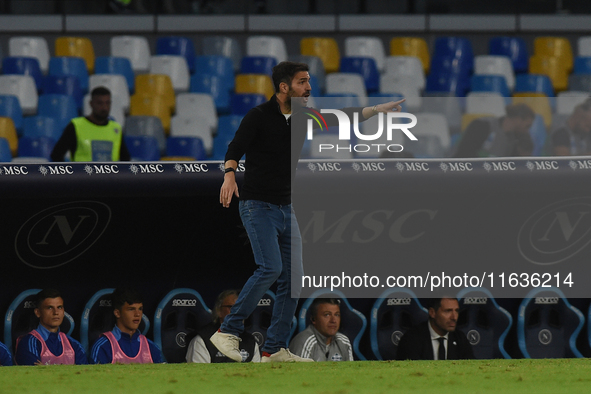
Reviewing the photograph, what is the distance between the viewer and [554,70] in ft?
32.9

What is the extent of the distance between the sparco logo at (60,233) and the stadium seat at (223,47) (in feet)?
17.3

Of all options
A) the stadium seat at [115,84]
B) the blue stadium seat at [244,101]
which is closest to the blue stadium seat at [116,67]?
the stadium seat at [115,84]

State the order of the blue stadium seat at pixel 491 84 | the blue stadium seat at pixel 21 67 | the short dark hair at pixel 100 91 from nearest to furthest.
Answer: the short dark hair at pixel 100 91 → the blue stadium seat at pixel 491 84 → the blue stadium seat at pixel 21 67

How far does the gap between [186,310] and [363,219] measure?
48.6 inches

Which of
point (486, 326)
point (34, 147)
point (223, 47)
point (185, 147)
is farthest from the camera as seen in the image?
point (223, 47)

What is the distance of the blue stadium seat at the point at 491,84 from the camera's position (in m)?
9.38

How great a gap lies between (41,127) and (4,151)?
888 millimetres

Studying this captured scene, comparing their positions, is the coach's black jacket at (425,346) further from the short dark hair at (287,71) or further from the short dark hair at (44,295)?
the short dark hair at (44,295)

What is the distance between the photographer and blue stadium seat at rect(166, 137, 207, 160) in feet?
26.7

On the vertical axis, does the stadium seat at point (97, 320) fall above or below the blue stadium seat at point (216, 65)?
below

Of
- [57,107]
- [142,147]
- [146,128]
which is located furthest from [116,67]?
A: [142,147]

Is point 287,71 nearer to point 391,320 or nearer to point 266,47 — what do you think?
point 391,320

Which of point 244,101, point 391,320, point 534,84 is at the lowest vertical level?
point 391,320

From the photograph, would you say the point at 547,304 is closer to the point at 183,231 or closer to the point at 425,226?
the point at 425,226
